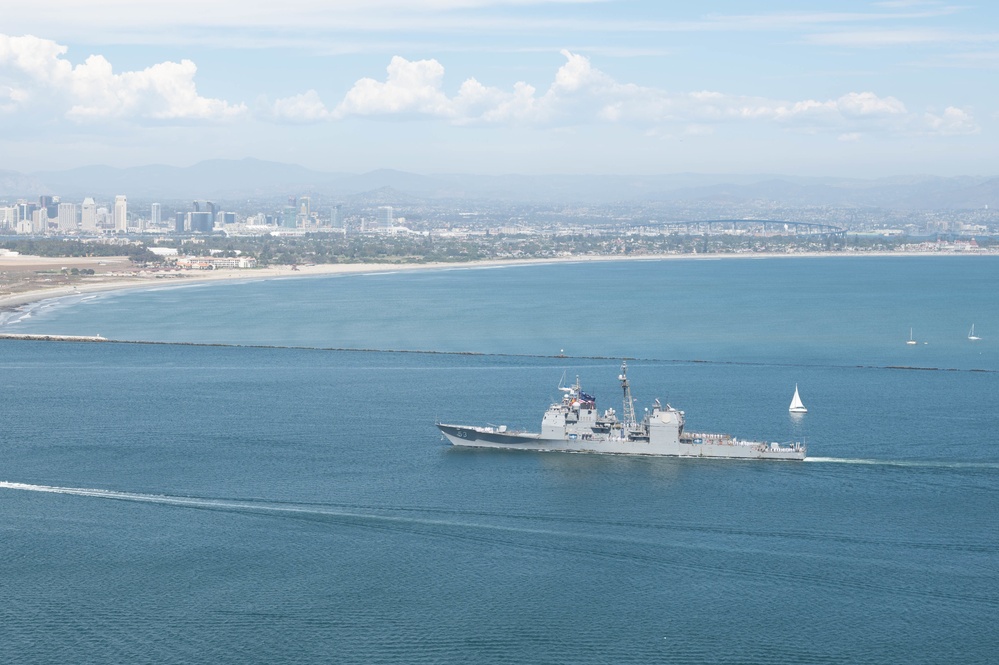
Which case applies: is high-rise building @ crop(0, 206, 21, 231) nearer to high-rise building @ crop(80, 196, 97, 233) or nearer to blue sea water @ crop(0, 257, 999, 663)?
high-rise building @ crop(80, 196, 97, 233)

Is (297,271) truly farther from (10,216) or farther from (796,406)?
(10,216)

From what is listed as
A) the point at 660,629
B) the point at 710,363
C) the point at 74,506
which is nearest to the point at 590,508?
the point at 660,629

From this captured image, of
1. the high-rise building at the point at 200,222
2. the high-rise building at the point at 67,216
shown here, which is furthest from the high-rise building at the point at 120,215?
the high-rise building at the point at 200,222

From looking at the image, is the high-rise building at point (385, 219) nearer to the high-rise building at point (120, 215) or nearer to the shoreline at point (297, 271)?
the high-rise building at point (120, 215)

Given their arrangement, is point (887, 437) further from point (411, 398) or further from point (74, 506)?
point (74, 506)

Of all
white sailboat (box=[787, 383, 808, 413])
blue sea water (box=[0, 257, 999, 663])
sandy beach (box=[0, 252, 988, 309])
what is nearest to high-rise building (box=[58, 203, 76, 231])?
sandy beach (box=[0, 252, 988, 309])

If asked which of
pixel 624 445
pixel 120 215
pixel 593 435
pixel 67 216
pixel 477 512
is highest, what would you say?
pixel 120 215

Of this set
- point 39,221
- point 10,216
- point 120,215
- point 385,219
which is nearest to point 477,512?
point 120,215
